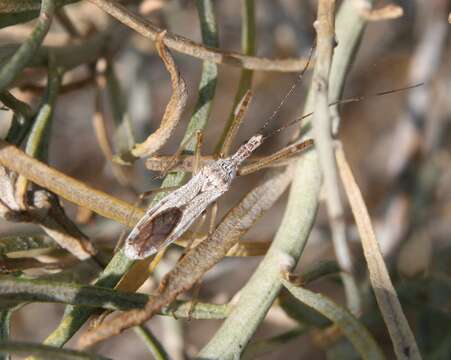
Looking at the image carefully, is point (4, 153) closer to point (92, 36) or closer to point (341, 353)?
point (92, 36)

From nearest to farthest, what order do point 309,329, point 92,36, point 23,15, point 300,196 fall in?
point 23,15, point 300,196, point 309,329, point 92,36

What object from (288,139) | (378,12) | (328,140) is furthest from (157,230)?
(288,139)

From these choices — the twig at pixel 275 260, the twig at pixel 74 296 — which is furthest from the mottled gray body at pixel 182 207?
the twig at pixel 275 260

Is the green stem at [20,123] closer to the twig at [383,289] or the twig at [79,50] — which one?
the twig at [79,50]

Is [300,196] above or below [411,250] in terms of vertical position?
below

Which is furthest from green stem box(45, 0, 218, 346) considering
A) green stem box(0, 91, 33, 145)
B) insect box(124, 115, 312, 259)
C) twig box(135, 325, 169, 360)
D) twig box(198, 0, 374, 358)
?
green stem box(0, 91, 33, 145)

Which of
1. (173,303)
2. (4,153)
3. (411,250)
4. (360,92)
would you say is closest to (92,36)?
(4,153)

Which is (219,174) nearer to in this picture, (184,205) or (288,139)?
(184,205)

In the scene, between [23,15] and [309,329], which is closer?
[23,15]

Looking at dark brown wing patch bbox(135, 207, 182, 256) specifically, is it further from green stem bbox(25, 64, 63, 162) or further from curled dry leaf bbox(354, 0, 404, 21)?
curled dry leaf bbox(354, 0, 404, 21)
